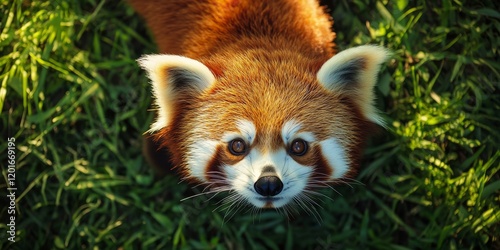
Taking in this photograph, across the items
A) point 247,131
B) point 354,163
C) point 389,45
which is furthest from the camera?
point 389,45

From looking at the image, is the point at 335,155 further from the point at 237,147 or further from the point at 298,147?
the point at 237,147

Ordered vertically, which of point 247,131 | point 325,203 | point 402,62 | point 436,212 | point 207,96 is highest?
point 207,96

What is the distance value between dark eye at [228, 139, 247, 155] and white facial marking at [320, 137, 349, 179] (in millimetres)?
255

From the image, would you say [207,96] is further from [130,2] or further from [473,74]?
[473,74]

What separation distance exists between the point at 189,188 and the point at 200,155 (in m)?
0.68

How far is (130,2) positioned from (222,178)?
100 cm

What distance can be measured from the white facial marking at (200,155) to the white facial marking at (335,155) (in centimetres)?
36

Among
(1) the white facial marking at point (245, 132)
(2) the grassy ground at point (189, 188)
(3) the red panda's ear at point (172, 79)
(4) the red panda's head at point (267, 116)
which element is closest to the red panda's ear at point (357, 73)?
(4) the red panda's head at point (267, 116)

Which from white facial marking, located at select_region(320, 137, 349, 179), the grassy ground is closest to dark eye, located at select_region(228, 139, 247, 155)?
white facial marking, located at select_region(320, 137, 349, 179)

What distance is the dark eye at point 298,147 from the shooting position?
5.95ft

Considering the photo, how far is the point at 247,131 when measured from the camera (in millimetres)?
1792

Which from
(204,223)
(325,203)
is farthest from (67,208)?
(325,203)

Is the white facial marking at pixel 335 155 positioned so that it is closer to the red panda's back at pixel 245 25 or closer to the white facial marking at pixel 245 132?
the white facial marking at pixel 245 132

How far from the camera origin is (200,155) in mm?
1890
